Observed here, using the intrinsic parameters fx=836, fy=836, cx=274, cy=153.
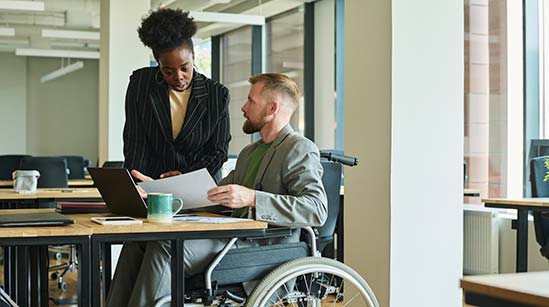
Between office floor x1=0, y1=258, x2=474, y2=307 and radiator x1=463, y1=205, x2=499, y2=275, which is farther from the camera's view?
radiator x1=463, y1=205, x2=499, y2=275

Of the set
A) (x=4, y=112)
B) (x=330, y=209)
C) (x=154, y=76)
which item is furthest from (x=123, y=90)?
(x=4, y=112)

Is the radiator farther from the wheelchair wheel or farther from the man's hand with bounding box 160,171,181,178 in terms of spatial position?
the man's hand with bounding box 160,171,181,178

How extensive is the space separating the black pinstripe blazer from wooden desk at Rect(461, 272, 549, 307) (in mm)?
2009

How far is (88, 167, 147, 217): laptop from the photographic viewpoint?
2594 mm

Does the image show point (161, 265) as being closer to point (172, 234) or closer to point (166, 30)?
point (172, 234)

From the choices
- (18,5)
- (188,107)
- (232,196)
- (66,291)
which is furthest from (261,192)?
(18,5)

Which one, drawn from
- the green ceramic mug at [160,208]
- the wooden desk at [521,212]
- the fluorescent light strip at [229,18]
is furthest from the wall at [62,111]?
the green ceramic mug at [160,208]

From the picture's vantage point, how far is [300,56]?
380 inches

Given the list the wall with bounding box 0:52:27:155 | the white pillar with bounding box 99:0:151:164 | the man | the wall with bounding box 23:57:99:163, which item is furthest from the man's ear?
the wall with bounding box 23:57:99:163

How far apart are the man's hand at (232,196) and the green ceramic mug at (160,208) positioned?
170mm

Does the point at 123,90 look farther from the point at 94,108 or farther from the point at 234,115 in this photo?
the point at 94,108

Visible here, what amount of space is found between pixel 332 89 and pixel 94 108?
790 centimetres

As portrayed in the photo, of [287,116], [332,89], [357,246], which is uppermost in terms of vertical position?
[332,89]

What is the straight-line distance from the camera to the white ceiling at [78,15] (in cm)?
1005
